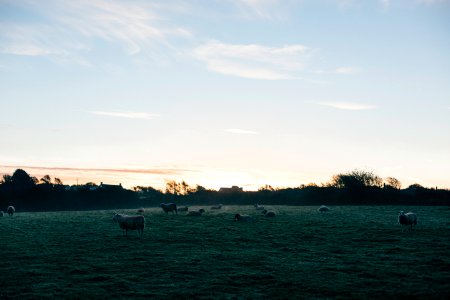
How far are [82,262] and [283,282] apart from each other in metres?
11.2

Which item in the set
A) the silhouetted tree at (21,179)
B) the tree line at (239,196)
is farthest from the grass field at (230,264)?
the silhouetted tree at (21,179)

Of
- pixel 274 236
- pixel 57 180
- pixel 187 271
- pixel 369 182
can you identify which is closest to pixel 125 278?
pixel 187 271

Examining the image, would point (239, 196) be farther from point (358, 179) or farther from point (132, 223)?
point (132, 223)

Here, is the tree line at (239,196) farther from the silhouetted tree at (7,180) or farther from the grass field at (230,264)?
the grass field at (230,264)

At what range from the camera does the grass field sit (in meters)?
15.2

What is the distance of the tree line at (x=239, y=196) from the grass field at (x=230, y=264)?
187 ft

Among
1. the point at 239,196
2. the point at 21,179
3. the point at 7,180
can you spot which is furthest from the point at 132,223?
the point at 7,180

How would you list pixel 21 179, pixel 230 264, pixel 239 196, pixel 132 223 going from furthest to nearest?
pixel 21 179
pixel 239 196
pixel 132 223
pixel 230 264

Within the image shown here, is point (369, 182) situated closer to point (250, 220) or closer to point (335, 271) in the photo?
point (250, 220)

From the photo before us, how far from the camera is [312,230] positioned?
3250cm

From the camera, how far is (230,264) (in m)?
19.8

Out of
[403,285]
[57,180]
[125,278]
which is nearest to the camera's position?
[403,285]

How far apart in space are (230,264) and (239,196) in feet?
279

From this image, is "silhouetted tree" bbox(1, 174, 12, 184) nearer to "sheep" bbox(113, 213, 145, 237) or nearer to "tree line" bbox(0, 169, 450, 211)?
"tree line" bbox(0, 169, 450, 211)
